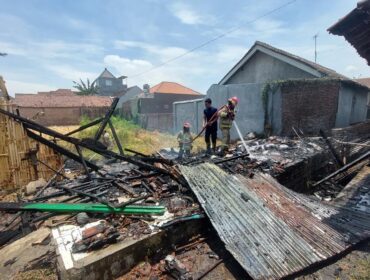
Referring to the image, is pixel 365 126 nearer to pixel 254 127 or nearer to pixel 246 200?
pixel 254 127

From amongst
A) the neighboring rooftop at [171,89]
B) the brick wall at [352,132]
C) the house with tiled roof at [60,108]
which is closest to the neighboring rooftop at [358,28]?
the brick wall at [352,132]

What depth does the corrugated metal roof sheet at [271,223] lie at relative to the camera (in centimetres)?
302

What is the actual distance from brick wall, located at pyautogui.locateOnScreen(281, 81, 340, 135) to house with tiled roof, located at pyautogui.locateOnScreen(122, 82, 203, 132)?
43.8ft

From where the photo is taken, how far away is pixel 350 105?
13.2 m

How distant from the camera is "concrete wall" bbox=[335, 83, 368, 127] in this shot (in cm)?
1176

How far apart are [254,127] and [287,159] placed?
573 cm

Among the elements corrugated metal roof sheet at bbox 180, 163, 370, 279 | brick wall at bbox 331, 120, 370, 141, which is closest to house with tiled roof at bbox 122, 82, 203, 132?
brick wall at bbox 331, 120, 370, 141

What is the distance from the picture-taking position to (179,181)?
480cm

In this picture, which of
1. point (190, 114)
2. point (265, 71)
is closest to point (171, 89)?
point (190, 114)

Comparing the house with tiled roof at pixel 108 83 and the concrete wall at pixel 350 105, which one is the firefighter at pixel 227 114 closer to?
the concrete wall at pixel 350 105

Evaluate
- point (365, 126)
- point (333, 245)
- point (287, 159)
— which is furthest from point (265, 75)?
point (333, 245)

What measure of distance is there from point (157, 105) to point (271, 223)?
89.6 feet

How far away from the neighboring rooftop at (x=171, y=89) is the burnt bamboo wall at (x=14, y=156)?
81.1 ft

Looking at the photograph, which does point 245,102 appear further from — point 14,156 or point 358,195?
point 14,156
